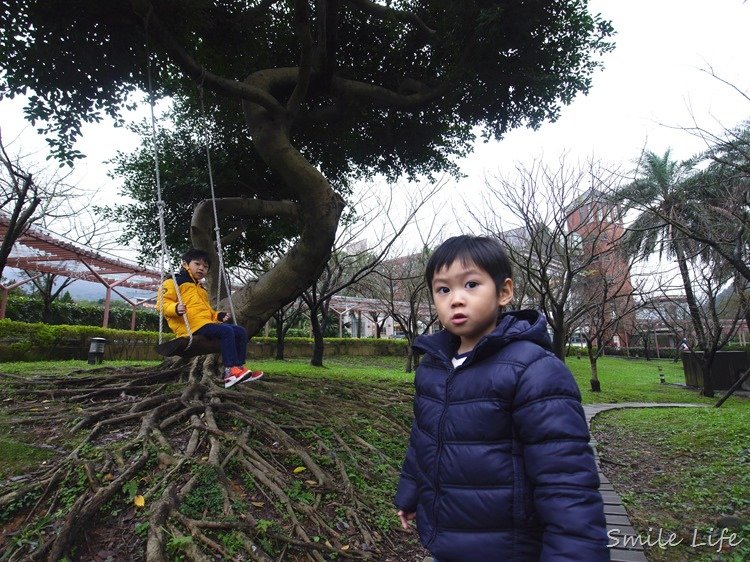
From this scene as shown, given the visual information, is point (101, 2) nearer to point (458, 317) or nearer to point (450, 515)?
point (458, 317)

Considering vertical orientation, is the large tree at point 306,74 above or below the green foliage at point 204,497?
above

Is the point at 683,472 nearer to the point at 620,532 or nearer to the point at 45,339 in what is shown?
the point at 620,532

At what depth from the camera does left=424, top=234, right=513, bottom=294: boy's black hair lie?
5.03 feet

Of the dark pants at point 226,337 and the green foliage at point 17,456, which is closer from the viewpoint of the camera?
the green foliage at point 17,456

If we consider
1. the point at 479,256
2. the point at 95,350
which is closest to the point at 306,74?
the point at 479,256

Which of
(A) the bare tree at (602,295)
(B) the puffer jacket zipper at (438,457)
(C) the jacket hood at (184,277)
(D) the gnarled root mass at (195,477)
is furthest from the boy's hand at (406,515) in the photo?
(A) the bare tree at (602,295)

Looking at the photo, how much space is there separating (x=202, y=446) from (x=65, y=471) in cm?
89

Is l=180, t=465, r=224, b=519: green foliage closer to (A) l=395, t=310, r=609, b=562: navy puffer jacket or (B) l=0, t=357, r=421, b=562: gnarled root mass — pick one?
(B) l=0, t=357, r=421, b=562: gnarled root mass

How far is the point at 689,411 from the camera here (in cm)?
811

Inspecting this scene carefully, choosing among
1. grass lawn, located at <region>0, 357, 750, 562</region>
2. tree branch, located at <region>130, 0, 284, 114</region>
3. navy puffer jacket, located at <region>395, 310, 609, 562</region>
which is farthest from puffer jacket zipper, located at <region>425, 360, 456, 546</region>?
tree branch, located at <region>130, 0, 284, 114</region>

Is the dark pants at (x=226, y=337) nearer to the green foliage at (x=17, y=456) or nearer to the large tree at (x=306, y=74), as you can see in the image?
the large tree at (x=306, y=74)

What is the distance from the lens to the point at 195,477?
9.69ft

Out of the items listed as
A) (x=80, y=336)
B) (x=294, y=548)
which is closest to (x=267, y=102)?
(x=294, y=548)

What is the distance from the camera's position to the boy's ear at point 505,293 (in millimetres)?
1584
